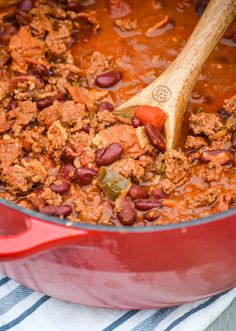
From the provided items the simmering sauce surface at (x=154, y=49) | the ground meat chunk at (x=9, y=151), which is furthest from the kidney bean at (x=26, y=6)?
the ground meat chunk at (x=9, y=151)

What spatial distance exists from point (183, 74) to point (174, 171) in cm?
51

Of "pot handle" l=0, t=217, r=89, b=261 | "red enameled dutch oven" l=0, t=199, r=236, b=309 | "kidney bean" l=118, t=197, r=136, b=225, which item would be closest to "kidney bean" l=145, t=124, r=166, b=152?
"kidney bean" l=118, t=197, r=136, b=225

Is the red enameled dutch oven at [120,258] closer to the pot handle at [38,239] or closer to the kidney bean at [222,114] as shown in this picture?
the pot handle at [38,239]

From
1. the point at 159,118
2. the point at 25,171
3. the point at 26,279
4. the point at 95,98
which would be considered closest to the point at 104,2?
the point at 95,98

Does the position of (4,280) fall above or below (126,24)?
below

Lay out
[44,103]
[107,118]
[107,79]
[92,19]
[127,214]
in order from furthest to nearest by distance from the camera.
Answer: [92,19], [107,79], [44,103], [107,118], [127,214]

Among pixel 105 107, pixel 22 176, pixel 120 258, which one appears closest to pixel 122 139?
pixel 105 107

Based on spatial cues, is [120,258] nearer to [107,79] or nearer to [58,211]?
[58,211]

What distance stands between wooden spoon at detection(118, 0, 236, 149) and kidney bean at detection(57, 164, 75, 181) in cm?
40

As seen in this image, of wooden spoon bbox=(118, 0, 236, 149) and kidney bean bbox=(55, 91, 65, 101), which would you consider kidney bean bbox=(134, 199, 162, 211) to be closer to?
wooden spoon bbox=(118, 0, 236, 149)

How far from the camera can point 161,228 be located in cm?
194

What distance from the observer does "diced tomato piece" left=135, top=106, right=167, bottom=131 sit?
2.82m

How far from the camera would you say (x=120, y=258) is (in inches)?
80.6

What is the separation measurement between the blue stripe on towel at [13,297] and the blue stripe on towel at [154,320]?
0.49m
